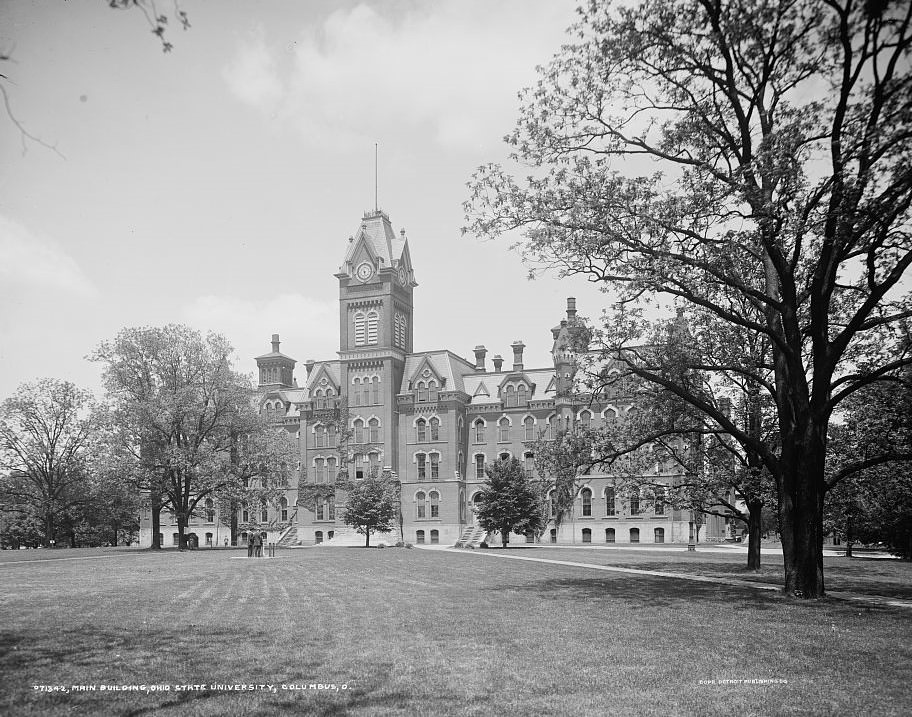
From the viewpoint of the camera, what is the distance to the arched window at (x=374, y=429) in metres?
70.6

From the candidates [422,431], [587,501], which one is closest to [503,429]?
[422,431]

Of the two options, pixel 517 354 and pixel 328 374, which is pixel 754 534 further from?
pixel 328 374

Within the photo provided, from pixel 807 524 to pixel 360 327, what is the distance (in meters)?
56.9

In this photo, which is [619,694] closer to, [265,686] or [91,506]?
[265,686]

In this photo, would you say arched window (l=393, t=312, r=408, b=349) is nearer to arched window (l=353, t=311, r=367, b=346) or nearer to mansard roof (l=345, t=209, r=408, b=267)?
arched window (l=353, t=311, r=367, b=346)

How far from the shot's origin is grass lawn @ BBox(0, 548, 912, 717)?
8.27m

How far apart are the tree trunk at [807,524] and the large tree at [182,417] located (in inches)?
1441

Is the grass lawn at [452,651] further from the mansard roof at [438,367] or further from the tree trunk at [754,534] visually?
the mansard roof at [438,367]

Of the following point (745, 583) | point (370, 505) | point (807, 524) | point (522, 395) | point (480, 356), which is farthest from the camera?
point (480, 356)

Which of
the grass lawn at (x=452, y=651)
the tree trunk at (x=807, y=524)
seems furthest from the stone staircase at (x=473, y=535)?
the grass lawn at (x=452, y=651)

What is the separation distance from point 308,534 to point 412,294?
24352 mm

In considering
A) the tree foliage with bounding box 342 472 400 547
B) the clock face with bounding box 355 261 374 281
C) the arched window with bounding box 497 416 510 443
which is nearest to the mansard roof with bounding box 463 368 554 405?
the arched window with bounding box 497 416 510 443

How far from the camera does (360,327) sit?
71938 millimetres

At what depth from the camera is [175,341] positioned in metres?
50.0
